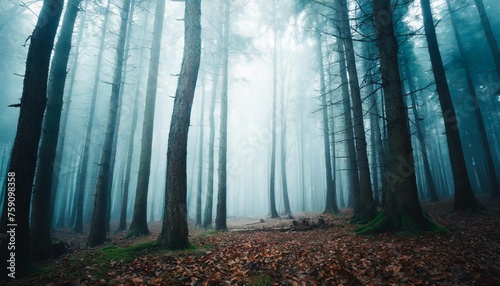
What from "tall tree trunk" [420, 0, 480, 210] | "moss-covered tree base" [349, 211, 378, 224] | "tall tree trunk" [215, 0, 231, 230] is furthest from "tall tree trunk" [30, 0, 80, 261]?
"tall tree trunk" [420, 0, 480, 210]

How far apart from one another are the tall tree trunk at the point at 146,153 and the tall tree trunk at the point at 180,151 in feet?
17.1

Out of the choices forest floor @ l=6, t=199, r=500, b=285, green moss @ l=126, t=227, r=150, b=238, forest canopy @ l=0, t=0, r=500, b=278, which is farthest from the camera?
green moss @ l=126, t=227, r=150, b=238

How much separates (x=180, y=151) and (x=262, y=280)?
3533 mm

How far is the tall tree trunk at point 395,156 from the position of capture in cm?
595

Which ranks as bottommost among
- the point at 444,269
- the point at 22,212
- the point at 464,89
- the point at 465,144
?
the point at 444,269

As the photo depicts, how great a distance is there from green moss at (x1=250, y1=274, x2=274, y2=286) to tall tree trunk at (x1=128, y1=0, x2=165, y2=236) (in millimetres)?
7769

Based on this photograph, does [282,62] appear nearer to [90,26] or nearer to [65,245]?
[90,26]

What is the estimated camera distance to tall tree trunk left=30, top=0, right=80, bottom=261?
6.78 meters

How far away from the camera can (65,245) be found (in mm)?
8109

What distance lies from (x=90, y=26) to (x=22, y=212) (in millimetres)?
17578

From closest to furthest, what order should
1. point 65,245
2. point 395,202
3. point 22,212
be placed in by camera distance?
point 22,212 → point 395,202 → point 65,245

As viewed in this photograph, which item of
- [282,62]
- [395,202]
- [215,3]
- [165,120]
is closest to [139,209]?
[395,202]

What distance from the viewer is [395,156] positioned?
247 inches

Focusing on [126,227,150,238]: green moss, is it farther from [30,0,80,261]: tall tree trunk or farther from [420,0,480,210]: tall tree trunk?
[420,0,480,210]: tall tree trunk
